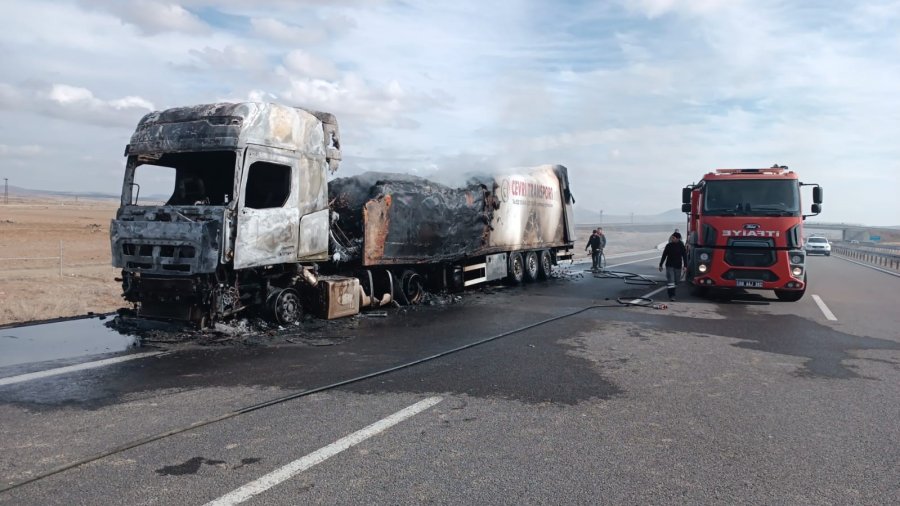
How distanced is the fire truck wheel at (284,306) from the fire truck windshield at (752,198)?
9.74 meters

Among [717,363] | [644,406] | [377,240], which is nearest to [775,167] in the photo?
[717,363]

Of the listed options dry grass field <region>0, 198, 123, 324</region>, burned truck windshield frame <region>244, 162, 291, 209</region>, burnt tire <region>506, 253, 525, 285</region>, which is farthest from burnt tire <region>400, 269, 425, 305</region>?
dry grass field <region>0, 198, 123, 324</region>

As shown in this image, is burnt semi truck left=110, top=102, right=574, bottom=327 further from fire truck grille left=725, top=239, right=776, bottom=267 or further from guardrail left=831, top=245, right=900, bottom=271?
guardrail left=831, top=245, right=900, bottom=271

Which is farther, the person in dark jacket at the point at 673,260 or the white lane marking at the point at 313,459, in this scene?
the person in dark jacket at the point at 673,260

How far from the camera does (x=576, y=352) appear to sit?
8.60 meters

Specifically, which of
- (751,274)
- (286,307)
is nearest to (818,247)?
(751,274)

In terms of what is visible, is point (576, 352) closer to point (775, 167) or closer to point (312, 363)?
point (312, 363)

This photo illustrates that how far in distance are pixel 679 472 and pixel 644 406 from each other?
165 centimetres

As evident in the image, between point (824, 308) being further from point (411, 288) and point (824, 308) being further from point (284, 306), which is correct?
point (284, 306)

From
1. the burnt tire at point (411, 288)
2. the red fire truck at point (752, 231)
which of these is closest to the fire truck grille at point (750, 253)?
the red fire truck at point (752, 231)

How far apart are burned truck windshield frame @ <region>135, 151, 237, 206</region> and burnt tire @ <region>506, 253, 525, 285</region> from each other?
9.65 m

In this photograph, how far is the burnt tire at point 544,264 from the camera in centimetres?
1973

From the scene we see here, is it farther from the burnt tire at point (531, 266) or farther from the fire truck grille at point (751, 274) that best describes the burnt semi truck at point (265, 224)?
the fire truck grille at point (751, 274)

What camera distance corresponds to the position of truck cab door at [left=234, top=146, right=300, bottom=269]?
884 centimetres
